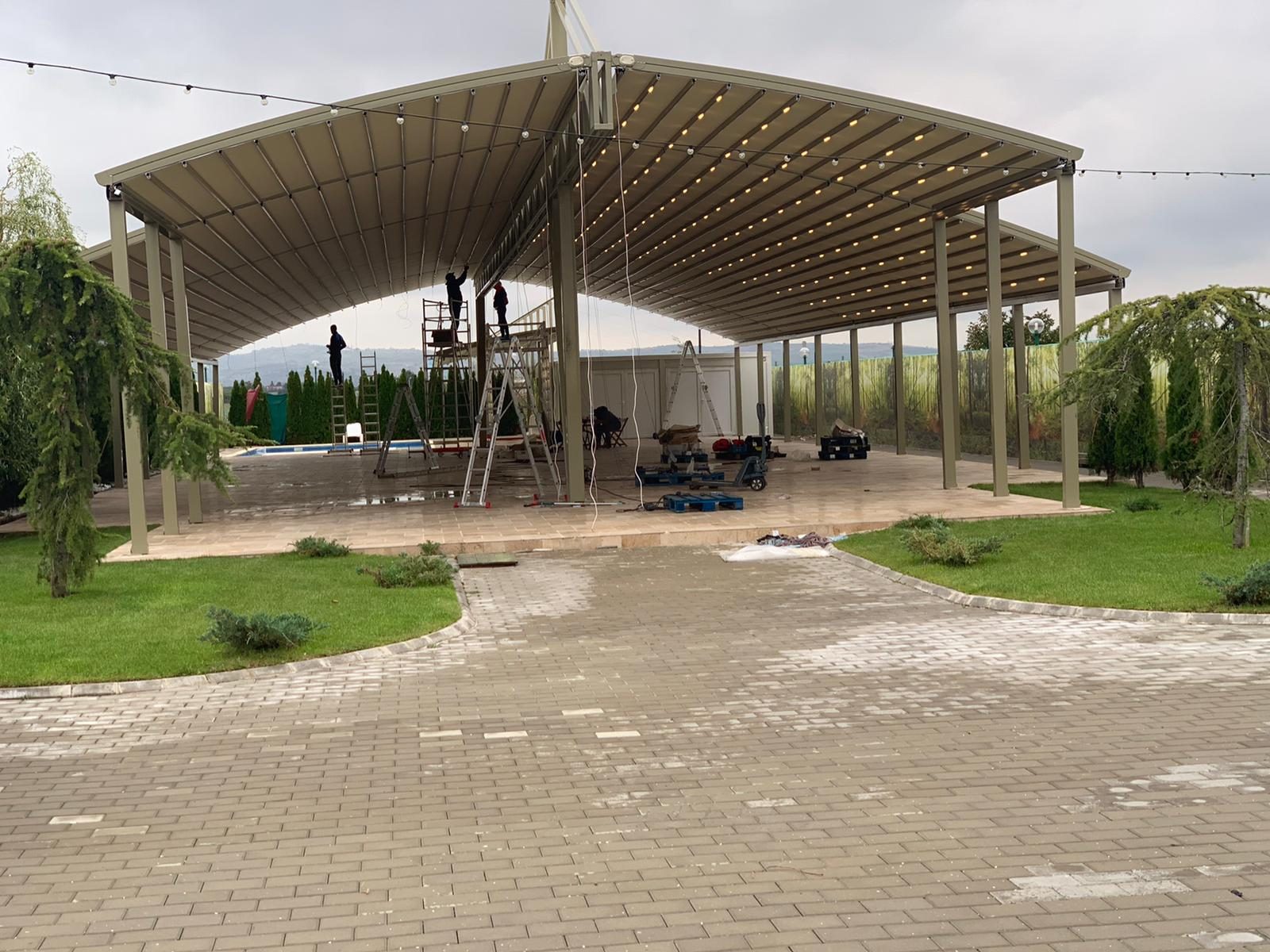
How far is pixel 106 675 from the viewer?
303 inches

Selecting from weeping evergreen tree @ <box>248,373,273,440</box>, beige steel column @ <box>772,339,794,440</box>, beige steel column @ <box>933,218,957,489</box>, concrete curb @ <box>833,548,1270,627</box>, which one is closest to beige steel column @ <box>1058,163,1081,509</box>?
beige steel column @ <box>933,218,957,489</box>

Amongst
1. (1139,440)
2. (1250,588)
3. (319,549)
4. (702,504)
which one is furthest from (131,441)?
(1139,440)

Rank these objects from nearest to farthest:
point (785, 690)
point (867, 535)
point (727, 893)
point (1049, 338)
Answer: point (727, 893) < point (785, 690) < point (867, 535) < point (1049, 338)

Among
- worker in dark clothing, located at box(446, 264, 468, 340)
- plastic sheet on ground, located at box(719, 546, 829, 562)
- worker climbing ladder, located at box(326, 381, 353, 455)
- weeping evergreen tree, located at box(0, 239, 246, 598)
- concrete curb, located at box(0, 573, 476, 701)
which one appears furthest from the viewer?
worker climbing ladder, located at box(326, 381, 353, 455)

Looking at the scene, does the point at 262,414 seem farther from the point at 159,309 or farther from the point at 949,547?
the point at 949,547

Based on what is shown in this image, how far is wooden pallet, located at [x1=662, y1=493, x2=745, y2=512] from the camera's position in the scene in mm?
16766

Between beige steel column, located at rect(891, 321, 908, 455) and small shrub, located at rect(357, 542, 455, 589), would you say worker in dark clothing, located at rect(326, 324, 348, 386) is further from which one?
small shrub, located at rect(357, 542, 455, 589)

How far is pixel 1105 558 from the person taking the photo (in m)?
11.5

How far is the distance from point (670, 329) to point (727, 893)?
42.5 metres

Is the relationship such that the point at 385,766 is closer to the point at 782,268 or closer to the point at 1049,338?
the point at 782,268

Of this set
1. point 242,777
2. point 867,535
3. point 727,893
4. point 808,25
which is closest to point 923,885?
point 727,893

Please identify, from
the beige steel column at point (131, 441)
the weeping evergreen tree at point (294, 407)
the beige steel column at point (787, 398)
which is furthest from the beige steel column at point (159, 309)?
the weeping evergreen tree at point (294, 407)

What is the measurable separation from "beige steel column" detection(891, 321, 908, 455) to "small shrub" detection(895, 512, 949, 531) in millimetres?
15081

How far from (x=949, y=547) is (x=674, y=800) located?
7.00 metres
